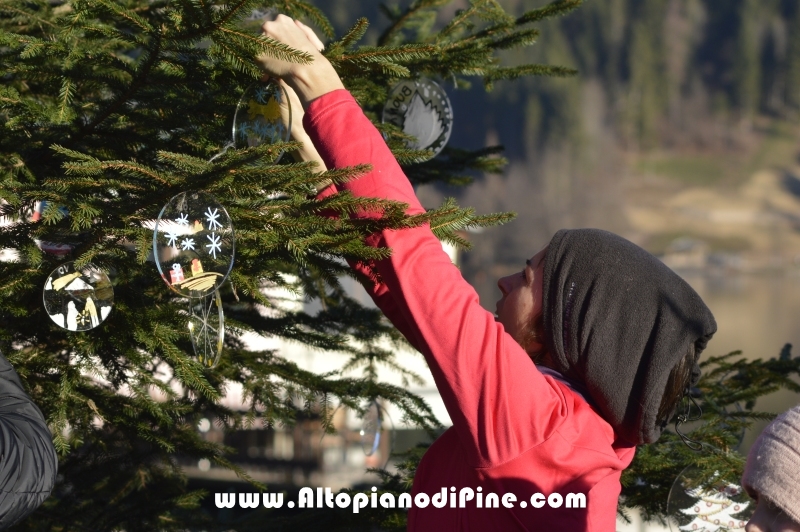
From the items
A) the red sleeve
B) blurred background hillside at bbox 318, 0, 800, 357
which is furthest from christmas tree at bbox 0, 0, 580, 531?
blurred background hillside at bbox 318, 0, 800, 357

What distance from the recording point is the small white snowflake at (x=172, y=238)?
2.07 meters

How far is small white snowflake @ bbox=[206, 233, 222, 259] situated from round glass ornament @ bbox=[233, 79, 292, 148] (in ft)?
0.99

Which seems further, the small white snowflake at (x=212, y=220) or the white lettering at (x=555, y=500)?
the small white snowflake at (x=212, y=220)

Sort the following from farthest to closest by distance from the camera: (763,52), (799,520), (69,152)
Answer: (763,52) < (69,152) < (799,520)

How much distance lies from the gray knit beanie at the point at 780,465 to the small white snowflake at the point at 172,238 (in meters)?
1.30

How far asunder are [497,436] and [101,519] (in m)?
2.05

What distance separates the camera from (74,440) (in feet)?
9.12

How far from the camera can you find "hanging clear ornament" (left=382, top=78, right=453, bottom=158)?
3264mm

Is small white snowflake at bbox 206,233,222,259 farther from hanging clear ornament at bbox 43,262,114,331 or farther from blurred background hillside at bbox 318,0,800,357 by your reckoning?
blurred background hillside at bbox 318,0,800,357

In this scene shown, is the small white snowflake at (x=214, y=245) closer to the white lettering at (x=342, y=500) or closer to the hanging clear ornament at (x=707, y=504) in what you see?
the white lettering at (x=342, y=500)

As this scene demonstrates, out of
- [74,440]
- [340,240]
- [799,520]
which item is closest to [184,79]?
[340,240]

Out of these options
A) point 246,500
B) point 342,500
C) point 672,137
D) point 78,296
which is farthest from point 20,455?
point 672,137

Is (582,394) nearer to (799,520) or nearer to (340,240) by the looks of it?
(799,520)

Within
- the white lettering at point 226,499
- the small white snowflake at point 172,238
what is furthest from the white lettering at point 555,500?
the white lettering at point 226,499
